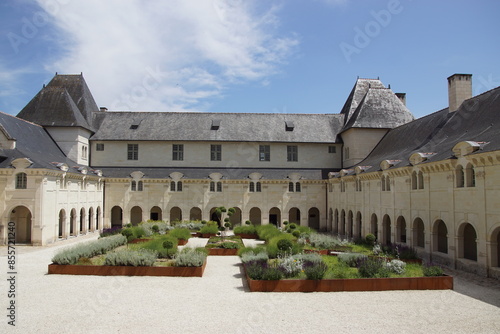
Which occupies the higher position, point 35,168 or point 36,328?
point 35,168

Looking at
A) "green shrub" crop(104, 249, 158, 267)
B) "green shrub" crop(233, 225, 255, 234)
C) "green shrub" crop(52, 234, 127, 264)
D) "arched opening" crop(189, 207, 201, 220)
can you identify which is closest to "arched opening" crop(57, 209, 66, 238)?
"green shrub" crop(52, 234, 127, 264)

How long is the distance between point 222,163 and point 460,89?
2286cm

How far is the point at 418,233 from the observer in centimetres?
2564

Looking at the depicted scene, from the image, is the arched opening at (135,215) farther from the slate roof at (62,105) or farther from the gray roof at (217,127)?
the slate roof at (62,105)

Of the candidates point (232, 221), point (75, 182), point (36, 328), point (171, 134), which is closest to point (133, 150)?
point (171, 134)

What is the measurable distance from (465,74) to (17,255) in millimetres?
30157

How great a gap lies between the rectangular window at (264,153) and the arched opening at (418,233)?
62.5 ft

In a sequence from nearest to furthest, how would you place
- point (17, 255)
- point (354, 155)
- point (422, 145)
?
point (17, 255) → point (422, 145) → point (354, 155)

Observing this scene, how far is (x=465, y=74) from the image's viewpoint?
26953 millimetres

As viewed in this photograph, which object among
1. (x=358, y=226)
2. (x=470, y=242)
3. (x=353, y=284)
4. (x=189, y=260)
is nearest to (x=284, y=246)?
(x=189, y=260)

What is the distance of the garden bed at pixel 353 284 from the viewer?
14.9m

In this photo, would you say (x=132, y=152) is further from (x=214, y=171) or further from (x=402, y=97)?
(x=402, y=97)

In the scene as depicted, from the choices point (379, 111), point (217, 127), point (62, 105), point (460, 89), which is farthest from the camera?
point (217, 127)

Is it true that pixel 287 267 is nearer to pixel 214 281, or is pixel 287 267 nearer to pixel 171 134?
pixel 214 281
